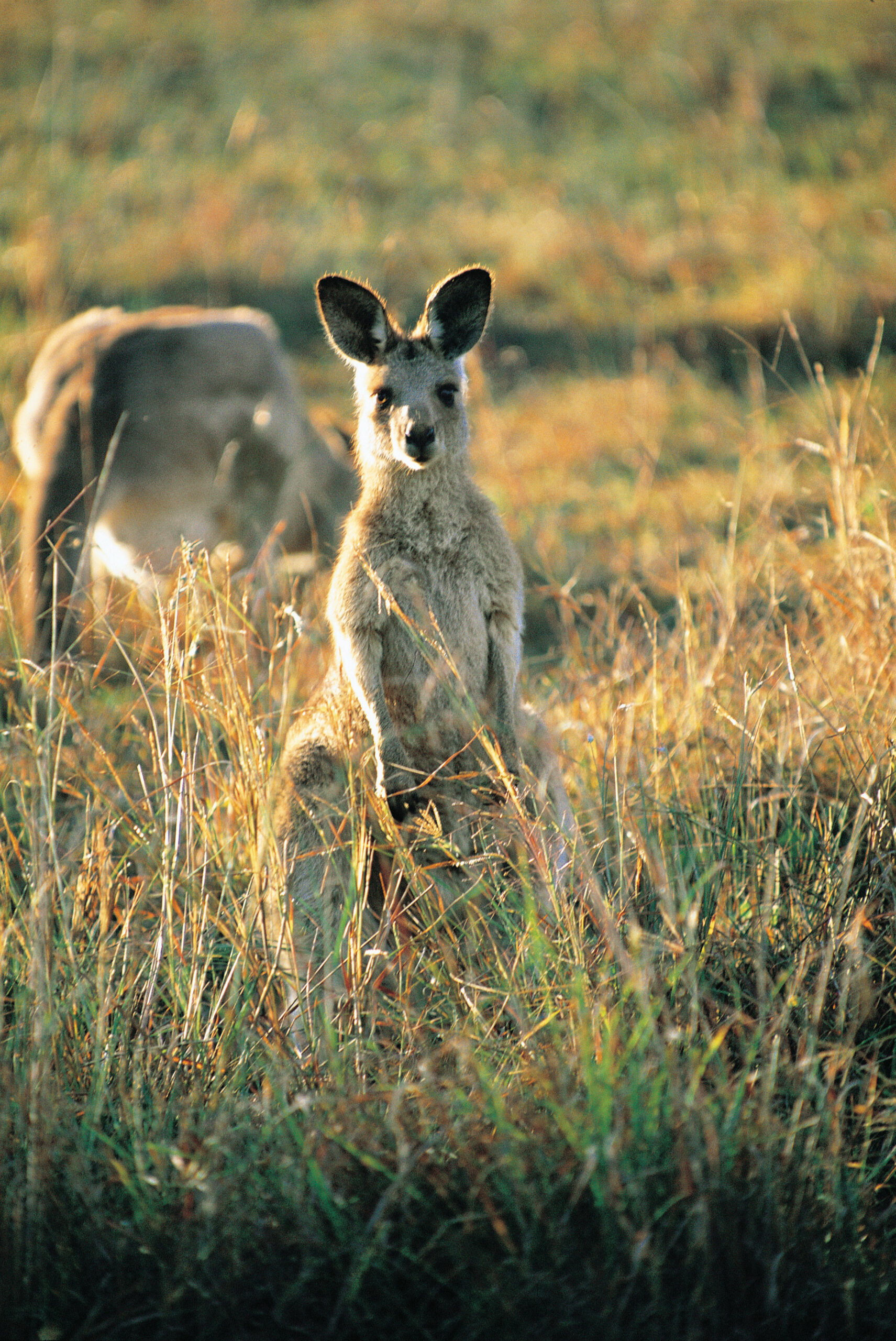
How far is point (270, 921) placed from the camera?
109 inches

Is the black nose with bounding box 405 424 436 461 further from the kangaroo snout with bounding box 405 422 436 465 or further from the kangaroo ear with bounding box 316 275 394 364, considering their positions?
the kangaroo ear with bounding box 316 275 394 364

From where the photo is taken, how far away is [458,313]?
323cm

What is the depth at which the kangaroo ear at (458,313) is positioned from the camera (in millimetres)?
3156

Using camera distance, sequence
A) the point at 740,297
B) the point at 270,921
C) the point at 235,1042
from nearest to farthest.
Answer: the point at 235,1042
the point at 270,921
the point at 740,297

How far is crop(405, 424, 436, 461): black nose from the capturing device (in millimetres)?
2922

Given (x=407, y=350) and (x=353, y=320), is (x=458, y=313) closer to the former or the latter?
(x=407, y=350)

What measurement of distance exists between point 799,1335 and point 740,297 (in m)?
6.97

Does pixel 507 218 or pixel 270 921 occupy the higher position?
pixel 507 218

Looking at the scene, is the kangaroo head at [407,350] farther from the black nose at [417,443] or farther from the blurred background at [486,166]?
the blurred background at [486,166]

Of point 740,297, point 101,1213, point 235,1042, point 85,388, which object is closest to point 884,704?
point 235,1042

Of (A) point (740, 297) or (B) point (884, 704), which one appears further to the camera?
(A) point (740, 297)

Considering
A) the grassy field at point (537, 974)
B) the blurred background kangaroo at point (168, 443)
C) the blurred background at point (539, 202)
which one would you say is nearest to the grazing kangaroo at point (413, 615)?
the grassy field at point (537, 974)

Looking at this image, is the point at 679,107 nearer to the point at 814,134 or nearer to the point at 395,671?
the point at 814,134

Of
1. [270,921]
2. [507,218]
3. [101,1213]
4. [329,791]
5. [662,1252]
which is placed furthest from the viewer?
[507,218]
